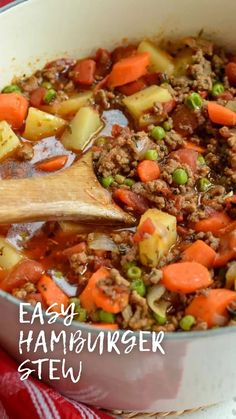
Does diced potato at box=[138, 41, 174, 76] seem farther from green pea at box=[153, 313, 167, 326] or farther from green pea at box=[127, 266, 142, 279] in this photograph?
green pea at box=[153, 313, 167, 326]

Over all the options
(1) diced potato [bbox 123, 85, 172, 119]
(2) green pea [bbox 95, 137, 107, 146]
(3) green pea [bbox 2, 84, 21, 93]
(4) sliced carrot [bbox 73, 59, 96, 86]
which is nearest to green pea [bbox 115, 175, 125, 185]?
(2) green pea [bbox 95, 137, 107, 146]

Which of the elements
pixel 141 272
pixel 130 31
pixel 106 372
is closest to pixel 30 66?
pixel 130 31

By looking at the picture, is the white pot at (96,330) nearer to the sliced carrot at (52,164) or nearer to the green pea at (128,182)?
the sliced carrot at (52,164)

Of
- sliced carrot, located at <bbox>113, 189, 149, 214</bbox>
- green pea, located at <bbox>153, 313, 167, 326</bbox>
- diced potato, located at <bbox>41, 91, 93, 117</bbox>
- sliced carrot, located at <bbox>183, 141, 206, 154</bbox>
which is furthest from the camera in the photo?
diced potato, located at <bbox>41, 91, 93, 117</bbox>

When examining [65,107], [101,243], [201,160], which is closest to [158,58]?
[65,107]

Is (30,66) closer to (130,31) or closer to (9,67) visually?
(9,67)

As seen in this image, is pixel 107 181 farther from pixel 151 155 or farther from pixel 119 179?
pixel 151 155

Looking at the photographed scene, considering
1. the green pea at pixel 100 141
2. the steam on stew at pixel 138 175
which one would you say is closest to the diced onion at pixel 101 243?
the steam on stew at pixel 138 175
